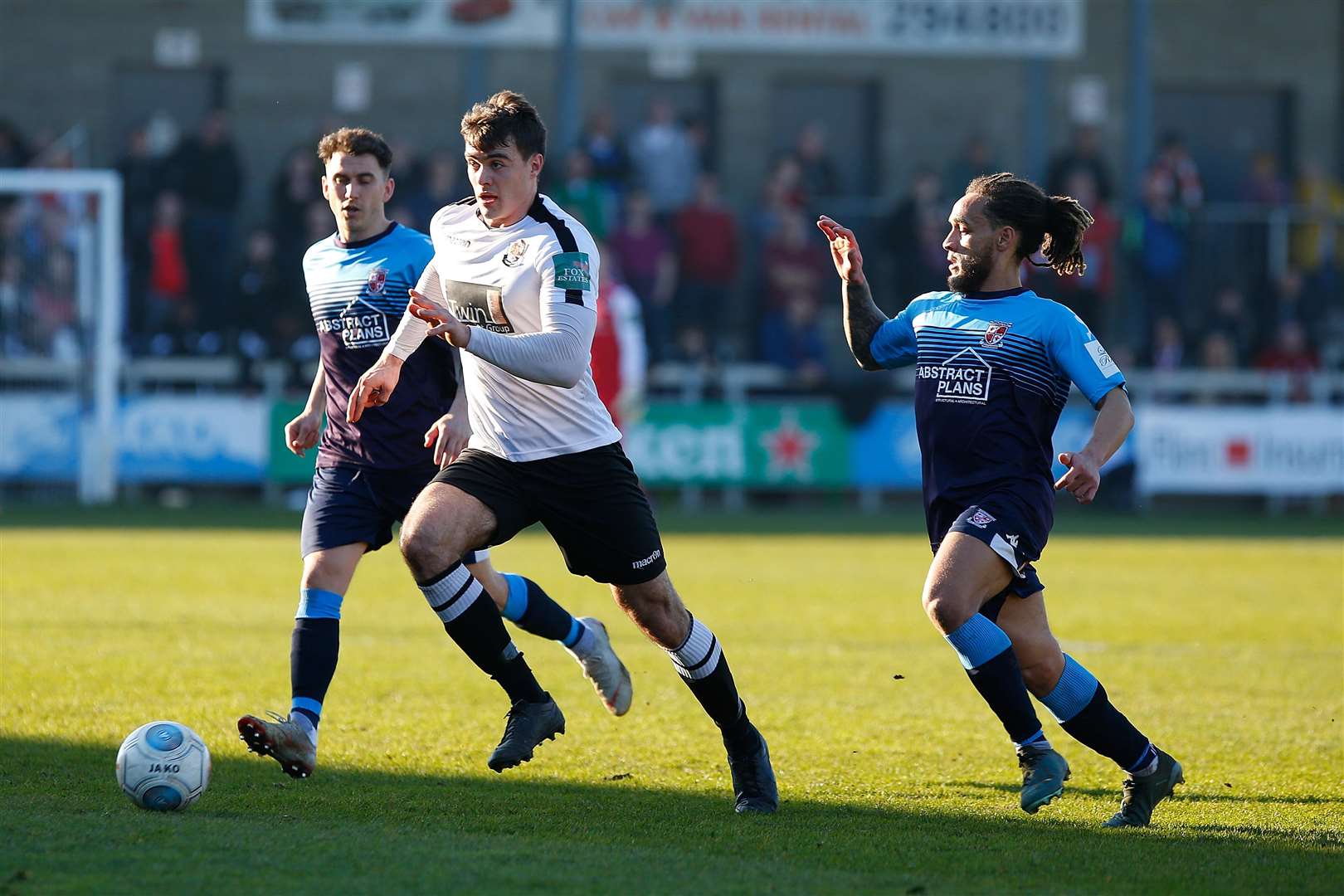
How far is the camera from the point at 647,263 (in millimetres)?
19578

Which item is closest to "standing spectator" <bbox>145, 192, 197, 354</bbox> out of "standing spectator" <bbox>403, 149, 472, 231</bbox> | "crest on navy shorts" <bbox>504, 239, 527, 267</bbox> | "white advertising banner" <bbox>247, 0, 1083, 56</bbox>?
"standing spectator" <bbox>403, 149, 472, 231</bbox>

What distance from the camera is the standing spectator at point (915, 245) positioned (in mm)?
19906

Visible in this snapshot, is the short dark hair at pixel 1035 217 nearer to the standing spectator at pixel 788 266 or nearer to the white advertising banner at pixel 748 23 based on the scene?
the standing spectator at pixel 788 266

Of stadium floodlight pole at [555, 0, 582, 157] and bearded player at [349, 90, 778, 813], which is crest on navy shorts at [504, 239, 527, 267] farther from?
stadium floodlight pole at [555, 0, 582, 157]

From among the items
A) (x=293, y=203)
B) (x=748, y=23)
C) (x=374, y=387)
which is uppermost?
(x=748, y=23)

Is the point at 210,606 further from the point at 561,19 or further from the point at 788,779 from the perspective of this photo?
the point at 561,19

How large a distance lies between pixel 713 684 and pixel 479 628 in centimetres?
83

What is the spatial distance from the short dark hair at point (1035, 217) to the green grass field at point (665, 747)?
5.90ft

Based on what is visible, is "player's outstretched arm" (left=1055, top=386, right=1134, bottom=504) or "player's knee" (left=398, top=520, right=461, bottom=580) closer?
"player's outstretched arm" (left=1055, top=386, right=1134, bottom=504)

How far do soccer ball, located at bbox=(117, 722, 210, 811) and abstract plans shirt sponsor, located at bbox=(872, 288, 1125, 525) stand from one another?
95.7 inches

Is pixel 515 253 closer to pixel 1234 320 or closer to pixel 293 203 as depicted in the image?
pixel 293 203

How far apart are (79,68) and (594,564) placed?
19.6 meters

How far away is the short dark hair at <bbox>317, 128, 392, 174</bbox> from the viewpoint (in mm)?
6711

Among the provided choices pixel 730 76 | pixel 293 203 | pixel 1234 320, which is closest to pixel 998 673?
pixel 293 203
